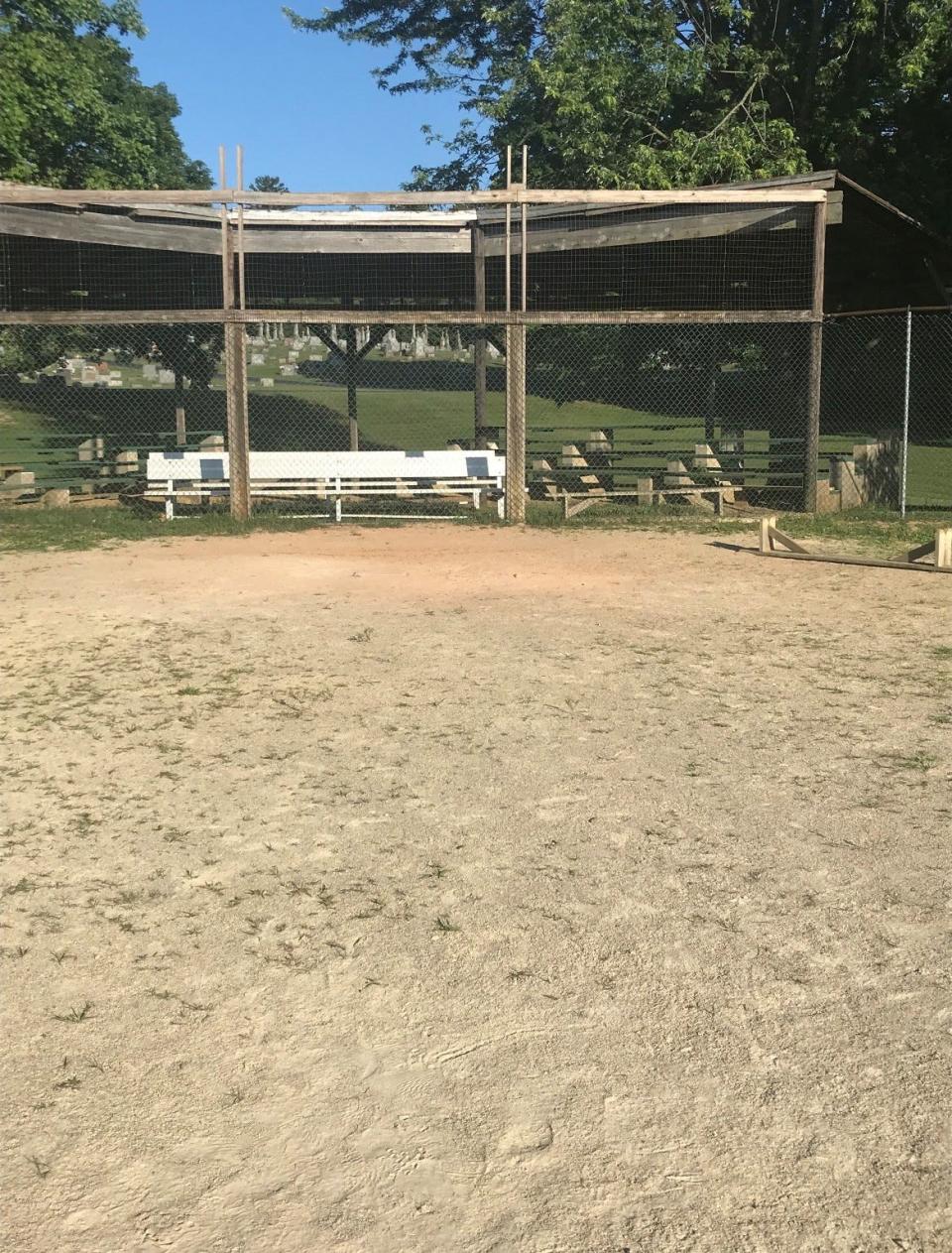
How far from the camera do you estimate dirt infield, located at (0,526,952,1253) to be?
2.62 metres

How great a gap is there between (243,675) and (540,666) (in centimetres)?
185

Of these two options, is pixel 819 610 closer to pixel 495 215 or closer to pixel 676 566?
pixel 676 566

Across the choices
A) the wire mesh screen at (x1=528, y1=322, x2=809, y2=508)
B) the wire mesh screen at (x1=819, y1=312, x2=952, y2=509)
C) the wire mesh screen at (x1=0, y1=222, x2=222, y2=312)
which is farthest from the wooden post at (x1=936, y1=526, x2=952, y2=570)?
the wire mesh screen at (x1=0, y1=222, x2=222, y2=312)

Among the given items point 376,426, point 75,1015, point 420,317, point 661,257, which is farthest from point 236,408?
point 376,426

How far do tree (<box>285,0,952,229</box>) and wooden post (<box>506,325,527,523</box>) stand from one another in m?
6.17

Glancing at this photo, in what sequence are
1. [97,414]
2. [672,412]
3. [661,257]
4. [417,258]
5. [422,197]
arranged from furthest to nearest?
[672,412] → [97,414] → [417,258] → [661,257] → [422,197]

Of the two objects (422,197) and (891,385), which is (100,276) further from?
(891,385)

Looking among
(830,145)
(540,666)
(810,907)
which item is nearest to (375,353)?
(830,145)

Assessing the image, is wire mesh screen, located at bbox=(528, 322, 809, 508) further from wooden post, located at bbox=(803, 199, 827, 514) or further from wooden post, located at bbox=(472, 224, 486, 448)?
wooden post, located at bbox=(472, 224, 486, 448)

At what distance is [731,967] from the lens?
11.9ft

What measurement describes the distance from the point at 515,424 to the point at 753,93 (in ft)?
43.0

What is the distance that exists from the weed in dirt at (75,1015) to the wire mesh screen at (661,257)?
13.0 m

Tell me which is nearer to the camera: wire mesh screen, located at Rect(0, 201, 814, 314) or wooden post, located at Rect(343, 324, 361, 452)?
wire mesh screen, located at Rect(0, 201, 814, 314)

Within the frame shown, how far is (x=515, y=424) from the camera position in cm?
1420
